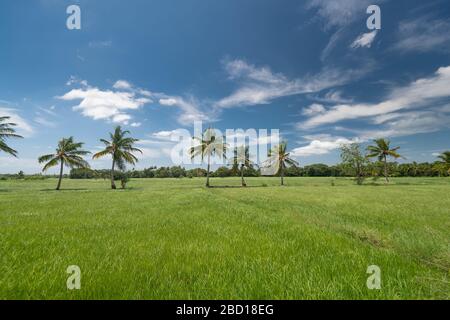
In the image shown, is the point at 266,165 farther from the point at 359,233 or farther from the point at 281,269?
the point at 281,269

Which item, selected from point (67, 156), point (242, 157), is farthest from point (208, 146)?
point (67, 156)

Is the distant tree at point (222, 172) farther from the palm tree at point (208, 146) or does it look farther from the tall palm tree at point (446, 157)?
the tall palm tree at point (446, 157)

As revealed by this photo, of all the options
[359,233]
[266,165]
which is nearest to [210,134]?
[266,165]

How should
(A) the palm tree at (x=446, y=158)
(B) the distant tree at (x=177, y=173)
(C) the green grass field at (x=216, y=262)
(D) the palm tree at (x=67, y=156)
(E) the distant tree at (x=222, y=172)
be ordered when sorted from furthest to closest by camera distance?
(B) the distant tree at (x=177, y=173)
(E) the distant tree at (x=222, y=172)
(A) the palm tree at (x=446, y=158)
(D) the palm tree at (x=67, y=156)
(C) the green grass field at (x=216, y=262)

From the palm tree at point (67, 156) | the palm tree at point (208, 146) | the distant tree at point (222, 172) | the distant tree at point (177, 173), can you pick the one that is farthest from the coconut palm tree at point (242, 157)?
the distant tree at point (177, 173)

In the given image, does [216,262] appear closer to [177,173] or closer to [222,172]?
[222,172]

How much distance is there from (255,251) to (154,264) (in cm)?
213

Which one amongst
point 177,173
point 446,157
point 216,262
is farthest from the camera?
point 177,173

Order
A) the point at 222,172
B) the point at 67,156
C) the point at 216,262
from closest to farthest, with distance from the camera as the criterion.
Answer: the point at 216,262
the point at 67,156
the point at 222,172

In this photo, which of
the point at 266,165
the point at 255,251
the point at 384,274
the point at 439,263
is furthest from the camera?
the point at 266,165

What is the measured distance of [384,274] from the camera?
137 inches

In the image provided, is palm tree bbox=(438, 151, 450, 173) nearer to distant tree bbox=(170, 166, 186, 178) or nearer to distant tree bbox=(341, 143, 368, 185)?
distant tree bbox=(341, 143, 368, 185)

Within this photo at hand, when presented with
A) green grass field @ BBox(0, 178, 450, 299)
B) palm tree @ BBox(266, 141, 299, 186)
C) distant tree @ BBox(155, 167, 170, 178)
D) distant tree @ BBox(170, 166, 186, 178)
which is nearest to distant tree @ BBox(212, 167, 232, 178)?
distant tree @ BBox(170, 166, 186, 178)

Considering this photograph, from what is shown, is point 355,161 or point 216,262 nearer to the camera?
point 216,262
